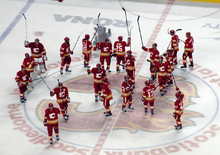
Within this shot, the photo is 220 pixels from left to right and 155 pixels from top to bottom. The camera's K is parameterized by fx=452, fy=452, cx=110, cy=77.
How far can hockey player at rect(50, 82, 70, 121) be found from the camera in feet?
40.8

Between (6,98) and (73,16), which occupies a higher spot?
(73,16)

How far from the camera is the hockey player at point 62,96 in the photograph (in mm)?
12449

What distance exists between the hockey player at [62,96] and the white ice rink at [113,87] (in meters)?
0.46

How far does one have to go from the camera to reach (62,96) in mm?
12500

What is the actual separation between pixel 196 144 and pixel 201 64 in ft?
14.2

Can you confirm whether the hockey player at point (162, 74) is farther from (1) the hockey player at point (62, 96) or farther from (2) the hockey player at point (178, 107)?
(1) the hockey player at point (62, 96)

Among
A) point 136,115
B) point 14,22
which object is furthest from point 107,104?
point 14,22

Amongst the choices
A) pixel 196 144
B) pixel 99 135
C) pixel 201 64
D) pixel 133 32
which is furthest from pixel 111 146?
pixel 133 32

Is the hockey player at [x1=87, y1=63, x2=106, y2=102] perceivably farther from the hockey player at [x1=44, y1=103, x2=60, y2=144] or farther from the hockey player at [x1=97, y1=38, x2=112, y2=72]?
the hockey player at [x1=44, y1=103, x2=60, y2=144]

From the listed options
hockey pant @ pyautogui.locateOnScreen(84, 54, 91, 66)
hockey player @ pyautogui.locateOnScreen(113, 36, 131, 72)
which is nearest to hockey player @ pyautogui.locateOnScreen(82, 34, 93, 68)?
hockey pant @ pyautogui.locateOnScreen(84, 54, 91, 66)

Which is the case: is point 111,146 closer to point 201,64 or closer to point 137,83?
point 137,83

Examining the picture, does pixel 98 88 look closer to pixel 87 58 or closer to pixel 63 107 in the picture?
pixel 63 107

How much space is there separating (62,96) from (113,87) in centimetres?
237

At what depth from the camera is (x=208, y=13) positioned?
61.6 ft
